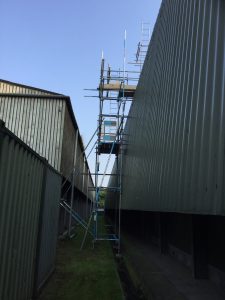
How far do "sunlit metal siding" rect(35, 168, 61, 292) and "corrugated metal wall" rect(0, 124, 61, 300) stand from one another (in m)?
0.41

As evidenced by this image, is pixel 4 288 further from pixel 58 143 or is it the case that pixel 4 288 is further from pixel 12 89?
pixel 12 89

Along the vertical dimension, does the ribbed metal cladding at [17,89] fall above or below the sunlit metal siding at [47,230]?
above

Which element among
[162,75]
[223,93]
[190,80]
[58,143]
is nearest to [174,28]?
[162,75]

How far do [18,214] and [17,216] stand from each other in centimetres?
5

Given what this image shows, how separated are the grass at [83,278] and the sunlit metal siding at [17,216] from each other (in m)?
1.50

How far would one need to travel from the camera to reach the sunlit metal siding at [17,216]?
14.3 feet

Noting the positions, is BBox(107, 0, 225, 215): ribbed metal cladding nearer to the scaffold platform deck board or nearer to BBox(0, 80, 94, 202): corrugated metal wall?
BBox(0, 80, 94, 202): corrugated metal wall

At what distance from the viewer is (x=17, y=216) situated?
5004mm

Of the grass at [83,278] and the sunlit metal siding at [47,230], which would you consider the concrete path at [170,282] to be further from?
the sunlit metal siding at [47,230]

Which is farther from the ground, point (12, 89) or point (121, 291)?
point (12, 89)

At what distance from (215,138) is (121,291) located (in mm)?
4775

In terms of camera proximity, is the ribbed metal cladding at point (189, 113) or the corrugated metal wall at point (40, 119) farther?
the corrugated metal wall at point (40, 119)

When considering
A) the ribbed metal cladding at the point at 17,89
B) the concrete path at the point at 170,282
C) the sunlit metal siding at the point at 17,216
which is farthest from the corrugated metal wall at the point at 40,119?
the sunlit metal siding at the point at 17,216

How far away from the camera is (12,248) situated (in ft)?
15.8
